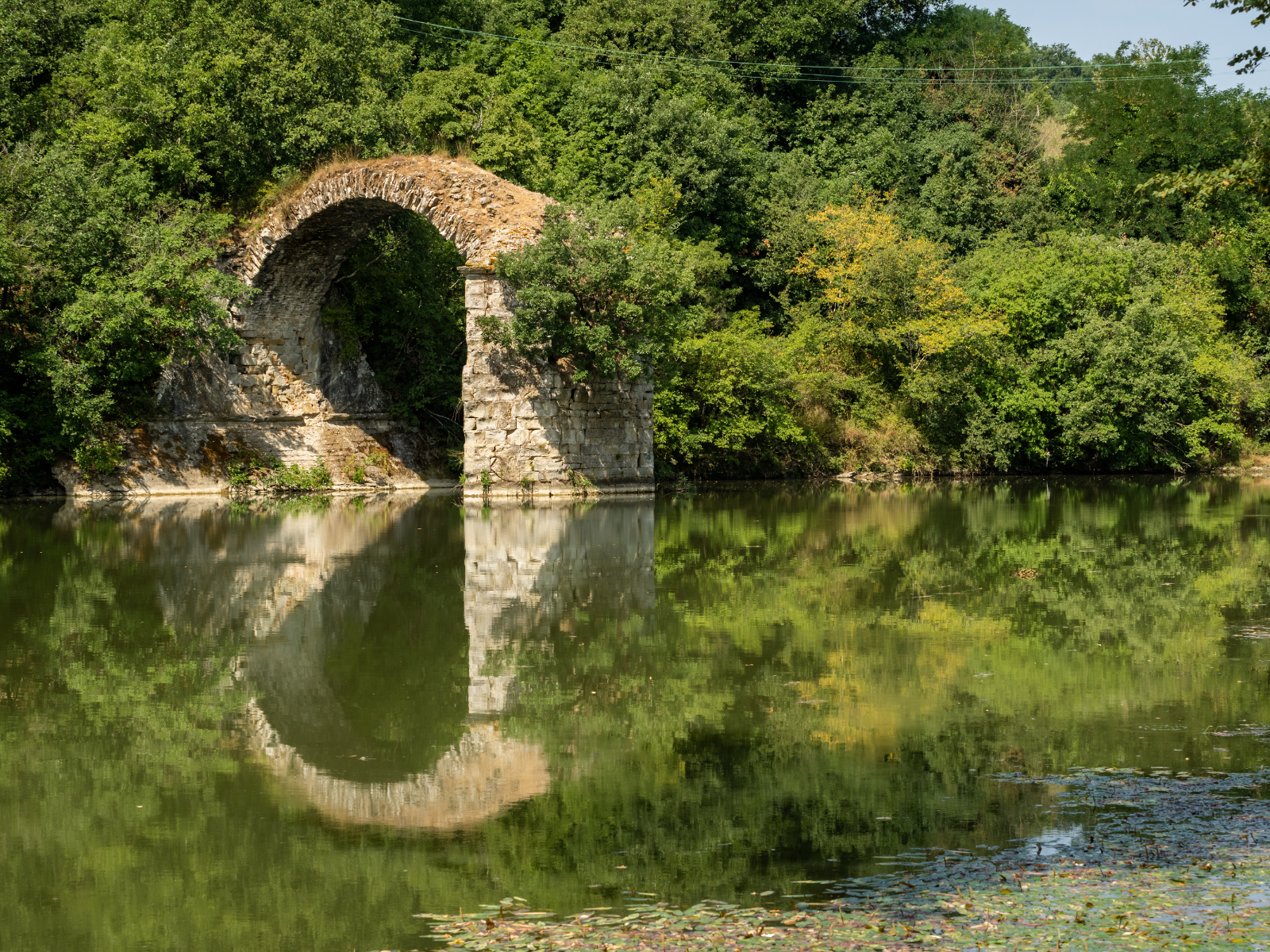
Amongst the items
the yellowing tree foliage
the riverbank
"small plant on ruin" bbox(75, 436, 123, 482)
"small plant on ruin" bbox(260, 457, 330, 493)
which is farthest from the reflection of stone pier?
the yellowing tree foliage

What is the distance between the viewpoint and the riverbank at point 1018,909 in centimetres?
584

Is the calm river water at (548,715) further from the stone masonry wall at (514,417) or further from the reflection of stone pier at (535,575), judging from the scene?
the stone masonry wall at (514,417)

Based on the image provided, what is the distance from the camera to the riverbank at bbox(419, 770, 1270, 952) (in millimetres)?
5840

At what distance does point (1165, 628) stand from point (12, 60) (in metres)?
32.7

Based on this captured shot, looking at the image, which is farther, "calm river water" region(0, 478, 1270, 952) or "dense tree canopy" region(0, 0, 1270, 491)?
"dense tree canopy" region(0, 0, 1270, 491)

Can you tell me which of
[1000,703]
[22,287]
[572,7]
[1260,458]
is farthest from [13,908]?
[572,7]

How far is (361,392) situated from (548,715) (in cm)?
2764

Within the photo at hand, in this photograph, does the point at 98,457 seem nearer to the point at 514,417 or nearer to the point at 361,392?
the point at 361,392

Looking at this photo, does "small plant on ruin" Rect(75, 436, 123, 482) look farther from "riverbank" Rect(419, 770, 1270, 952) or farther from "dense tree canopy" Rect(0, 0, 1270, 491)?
"riverbank" Rect(419, 770, 1270, 952)

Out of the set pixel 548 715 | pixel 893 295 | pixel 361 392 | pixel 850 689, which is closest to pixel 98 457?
pixel 361 392

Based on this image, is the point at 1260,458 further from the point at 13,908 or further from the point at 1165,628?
the point at 13,908

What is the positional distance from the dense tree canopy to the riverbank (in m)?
22.8

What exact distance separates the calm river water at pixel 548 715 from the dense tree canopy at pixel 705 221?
1160 cm

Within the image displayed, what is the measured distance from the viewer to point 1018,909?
6156 millimetres
